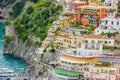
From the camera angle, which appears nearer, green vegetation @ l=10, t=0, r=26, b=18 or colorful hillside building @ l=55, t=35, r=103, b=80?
colorful hillside building @ l=55, t=35, r=103, b=80

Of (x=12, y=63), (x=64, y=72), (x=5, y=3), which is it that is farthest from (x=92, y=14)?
(x=5, y=3)

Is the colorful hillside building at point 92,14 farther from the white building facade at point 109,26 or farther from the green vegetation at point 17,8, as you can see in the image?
the green vegetation at point 17,8

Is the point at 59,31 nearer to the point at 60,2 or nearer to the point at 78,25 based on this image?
the point at 78,25

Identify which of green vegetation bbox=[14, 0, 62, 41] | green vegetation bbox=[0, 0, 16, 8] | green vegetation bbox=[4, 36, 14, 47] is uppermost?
green vegetation bbox=[14, 0, 62, 41]

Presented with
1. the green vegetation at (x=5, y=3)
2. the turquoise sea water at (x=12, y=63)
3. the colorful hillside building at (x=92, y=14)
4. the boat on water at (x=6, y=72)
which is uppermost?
the colorful hillside building at (x=92, y=14)

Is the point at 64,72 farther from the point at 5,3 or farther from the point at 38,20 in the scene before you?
the point at 5,3

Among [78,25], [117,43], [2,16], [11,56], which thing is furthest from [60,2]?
[2,16]

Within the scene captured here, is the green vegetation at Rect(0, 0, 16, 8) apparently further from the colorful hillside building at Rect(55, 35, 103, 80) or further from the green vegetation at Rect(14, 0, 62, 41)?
the colorful hillside building at Rect(55, 35, 103, 80)

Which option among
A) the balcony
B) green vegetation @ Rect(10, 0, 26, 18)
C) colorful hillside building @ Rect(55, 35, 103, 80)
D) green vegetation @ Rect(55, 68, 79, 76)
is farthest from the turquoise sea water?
green vegetation @ Rect(10, 0, 26, 18)

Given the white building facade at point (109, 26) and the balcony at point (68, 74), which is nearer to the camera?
the balcony at point (68, 74)

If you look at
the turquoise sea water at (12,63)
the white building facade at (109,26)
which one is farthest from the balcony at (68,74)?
the turquoise sea water at (12,63)
